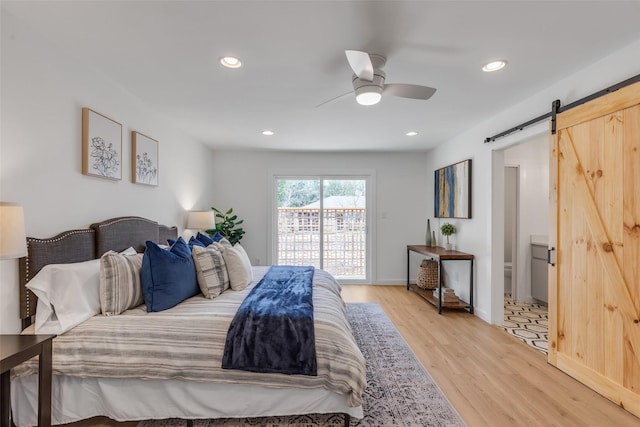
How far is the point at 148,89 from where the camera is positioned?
2.86 metres

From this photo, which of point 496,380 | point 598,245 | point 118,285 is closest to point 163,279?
point 118,285

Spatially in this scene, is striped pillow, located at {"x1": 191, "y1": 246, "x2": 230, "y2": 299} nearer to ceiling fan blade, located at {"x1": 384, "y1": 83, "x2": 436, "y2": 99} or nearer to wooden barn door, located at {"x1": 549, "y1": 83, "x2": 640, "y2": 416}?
ceiling fan blade, located at {"x1": 384, "y1": 83, "x2": 436, "y2": 99}

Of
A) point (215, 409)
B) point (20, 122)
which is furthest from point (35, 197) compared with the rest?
point (215, 409)

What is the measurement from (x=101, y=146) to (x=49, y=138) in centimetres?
48

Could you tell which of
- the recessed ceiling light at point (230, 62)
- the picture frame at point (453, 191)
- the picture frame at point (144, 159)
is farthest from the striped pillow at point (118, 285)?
the picture frame at point (453, 191)

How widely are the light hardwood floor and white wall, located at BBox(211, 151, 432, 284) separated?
6.60 feet

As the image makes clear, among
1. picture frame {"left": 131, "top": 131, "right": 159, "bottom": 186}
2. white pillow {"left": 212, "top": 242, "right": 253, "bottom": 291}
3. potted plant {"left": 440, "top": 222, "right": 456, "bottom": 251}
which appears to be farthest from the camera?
potted plant {"left": 440, "top": 222, "right": 456, "bottom": 251}

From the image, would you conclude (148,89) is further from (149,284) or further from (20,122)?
(149,284)

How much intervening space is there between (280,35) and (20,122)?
1681mm

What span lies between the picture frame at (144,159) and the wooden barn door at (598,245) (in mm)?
3871

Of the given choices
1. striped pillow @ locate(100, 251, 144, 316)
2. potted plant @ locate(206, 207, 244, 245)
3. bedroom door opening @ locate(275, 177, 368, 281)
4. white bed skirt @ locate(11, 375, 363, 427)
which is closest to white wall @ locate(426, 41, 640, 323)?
bedroom door opening @ locate(275, 177, 368, 281)

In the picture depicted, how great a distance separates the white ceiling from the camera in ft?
5.73

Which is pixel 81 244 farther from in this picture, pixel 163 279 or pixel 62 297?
pixel 163 279

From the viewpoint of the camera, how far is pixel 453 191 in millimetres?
4586
